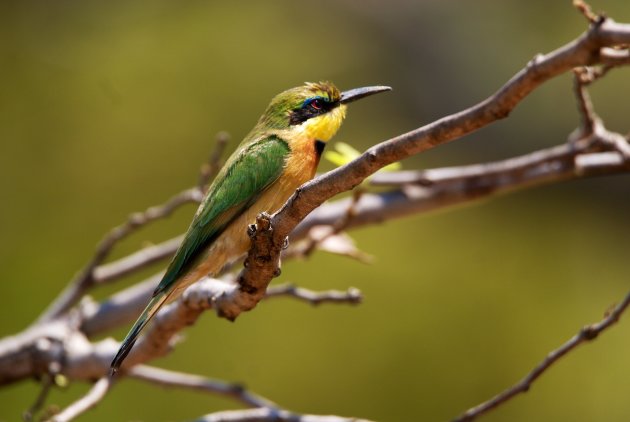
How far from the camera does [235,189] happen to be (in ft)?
8.41

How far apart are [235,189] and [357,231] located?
1.86 metres

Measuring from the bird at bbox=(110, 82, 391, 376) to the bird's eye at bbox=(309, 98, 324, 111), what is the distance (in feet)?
0.09

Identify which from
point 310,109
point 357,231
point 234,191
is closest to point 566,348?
point 234,191

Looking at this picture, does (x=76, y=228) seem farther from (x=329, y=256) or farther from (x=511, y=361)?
(x=511, y=361)

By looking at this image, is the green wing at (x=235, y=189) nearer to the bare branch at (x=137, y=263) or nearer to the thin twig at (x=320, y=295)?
the thin twig at (x=320, y=295)

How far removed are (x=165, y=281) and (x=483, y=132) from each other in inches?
101

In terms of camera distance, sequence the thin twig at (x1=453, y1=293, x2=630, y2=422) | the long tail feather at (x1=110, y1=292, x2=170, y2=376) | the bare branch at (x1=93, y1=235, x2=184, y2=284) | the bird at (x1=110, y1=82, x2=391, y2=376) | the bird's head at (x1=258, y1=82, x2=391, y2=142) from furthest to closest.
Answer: the bare branch at (x1=93, y1=235, x2=184, y2=284), the bird's head at (x1=258, y1=82, x2=391, y2=142), the bird at (x1=110, y1=82, x2=391, y2=376), the long tail feather at (x1=110, y1=292, x2=170, y2=376), the thin twig at (x1=453, y1=293, x2=630, y2=422)

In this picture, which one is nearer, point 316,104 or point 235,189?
point 235,189

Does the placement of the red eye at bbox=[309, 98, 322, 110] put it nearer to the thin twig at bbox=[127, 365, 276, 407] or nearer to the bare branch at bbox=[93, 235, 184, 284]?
the bare branch at bbox=[93, 235, 184, 284]

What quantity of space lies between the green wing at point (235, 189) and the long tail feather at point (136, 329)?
0.59ft

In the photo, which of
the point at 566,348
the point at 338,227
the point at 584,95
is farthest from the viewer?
the point at 338,227

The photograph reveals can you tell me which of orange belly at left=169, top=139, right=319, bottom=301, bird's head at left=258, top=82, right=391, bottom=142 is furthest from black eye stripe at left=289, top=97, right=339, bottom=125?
orange belly at left=169, top=139, right=319, bottom=301

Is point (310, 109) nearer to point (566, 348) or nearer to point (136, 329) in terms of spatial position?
point (136, 329)

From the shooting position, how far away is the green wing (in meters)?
2.50
